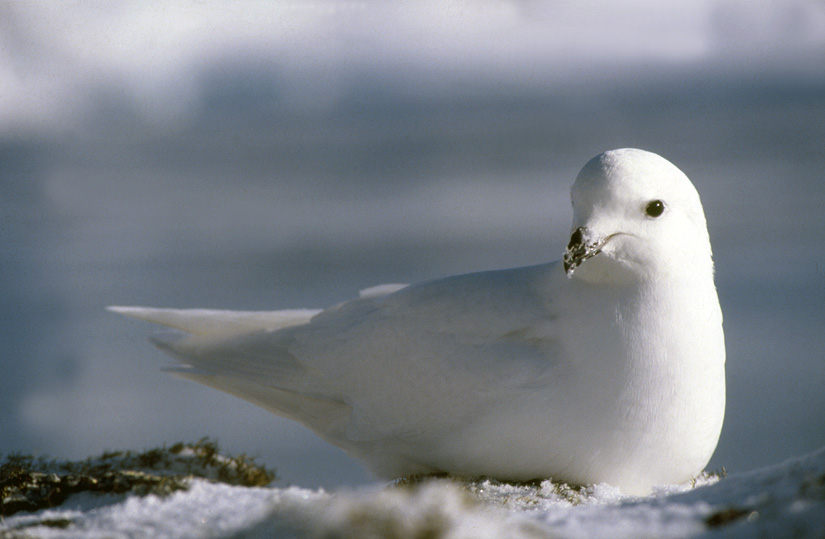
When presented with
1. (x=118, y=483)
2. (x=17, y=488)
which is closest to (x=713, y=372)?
(x=118, y=483)

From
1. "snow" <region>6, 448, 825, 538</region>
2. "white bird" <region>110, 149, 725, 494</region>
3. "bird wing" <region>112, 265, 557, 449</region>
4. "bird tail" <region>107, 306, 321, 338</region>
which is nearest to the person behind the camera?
"snow" <region>6, 448, 825, 538</region>

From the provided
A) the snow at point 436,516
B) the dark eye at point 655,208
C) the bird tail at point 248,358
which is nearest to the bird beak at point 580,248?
the dark eye at point 655,208

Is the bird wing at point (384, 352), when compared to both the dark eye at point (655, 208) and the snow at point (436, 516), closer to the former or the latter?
the dark eye at point (655, 208)

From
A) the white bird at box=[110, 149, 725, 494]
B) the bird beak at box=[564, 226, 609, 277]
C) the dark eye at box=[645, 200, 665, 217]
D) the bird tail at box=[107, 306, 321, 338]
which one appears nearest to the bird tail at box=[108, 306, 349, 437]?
the bird tail at box=[107, 306, 321, 338]

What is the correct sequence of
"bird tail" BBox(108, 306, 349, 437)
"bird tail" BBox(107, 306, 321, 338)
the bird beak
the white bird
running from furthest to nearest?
"bird tail" BBox(107, 306, 321, 338)
"bird tail" BBox(108, 306, 349, 437)
the white bird
the bird beak

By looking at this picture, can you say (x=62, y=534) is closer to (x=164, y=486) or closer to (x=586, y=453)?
(x=164, y=486)

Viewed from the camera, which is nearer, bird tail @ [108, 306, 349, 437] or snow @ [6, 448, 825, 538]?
snow @ [6, 448, 825, 538]

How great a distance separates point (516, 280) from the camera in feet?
14.1

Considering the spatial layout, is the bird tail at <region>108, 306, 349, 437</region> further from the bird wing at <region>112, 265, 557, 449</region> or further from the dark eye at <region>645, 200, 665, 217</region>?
the dark eye at <region>645, 200, 665, 217</region>

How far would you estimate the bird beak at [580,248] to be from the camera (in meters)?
3.69

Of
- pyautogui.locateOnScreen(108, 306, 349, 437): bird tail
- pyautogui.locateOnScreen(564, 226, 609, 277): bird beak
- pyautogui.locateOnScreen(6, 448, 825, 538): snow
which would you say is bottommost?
pyautogui.locateOnScreen(6, 448, 825, 538): snow

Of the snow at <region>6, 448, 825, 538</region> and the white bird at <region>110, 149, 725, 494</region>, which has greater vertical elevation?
the white bird at <region>110, 149, 725, 494</region>

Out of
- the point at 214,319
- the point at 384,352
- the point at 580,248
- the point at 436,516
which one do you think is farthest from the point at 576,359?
the point at 214,319

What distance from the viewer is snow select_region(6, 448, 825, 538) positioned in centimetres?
218
